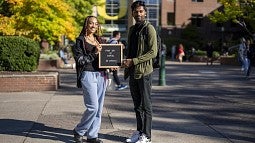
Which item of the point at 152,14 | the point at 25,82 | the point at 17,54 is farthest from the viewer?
the point at 152,14

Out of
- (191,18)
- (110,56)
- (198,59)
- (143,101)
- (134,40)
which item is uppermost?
(191,18)

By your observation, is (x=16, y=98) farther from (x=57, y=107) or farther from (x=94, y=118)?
(x=94, y=118)

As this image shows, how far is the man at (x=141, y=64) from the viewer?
6523 millimetres

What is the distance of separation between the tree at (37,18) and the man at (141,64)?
12613 mm

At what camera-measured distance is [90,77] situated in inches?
260

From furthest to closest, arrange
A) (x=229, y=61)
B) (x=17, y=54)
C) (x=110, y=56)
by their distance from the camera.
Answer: (x=229, y=61) < (x=17, y=54) < (x=110, y=56)

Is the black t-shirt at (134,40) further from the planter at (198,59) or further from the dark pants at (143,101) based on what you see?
the planter at (198,59)

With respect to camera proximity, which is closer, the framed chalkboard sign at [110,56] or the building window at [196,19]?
the framed chalkboard sign at [110,56]

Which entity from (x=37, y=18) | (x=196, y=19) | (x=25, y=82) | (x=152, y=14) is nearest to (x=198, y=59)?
(x=37, y=18)

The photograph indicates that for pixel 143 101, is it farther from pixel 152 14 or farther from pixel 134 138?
pixel 152 14

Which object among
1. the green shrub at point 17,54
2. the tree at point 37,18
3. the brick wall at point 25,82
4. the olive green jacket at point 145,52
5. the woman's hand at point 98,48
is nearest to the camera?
the olive green jacket at point 145,52

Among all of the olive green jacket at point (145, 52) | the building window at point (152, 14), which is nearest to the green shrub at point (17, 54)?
the olive green jacket at point (145, 52)

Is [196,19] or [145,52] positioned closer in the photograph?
[145,52]

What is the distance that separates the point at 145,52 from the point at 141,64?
19cm
